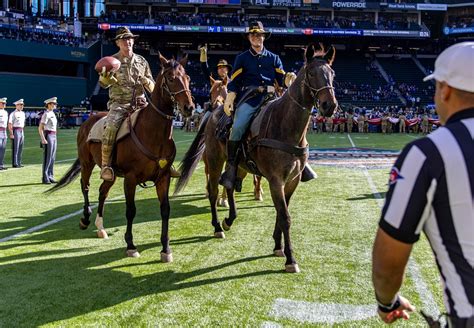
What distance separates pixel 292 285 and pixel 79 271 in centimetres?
231

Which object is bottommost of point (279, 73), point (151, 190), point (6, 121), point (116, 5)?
point (151, 190)

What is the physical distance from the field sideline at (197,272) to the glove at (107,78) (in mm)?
2120

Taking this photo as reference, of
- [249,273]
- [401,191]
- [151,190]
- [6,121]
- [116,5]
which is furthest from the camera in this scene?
[116,5]

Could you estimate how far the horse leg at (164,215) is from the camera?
19.0 ft

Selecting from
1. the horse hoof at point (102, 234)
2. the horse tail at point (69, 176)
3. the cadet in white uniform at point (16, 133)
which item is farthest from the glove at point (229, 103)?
the cadet in white uniform at point (16, 133)

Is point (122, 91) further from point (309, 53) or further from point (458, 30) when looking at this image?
point (458, 30)

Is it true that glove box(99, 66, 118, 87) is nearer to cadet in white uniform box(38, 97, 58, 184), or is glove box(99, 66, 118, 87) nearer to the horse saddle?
the horse saddle

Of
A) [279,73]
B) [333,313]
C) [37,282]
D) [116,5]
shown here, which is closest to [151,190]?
[279,73]

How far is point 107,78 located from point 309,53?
2.55 m

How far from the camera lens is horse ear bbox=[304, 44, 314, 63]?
5.44 m

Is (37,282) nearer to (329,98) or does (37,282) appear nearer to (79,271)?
(79,271)

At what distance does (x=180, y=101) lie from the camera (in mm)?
5680

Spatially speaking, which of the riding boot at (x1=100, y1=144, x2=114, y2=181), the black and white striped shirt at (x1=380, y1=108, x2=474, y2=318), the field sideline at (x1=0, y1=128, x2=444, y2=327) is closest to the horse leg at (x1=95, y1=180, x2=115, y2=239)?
the field sideline at (x1=0, y1=128, x2=444, y2=327)

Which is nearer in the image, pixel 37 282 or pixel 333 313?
pixel 333 313
